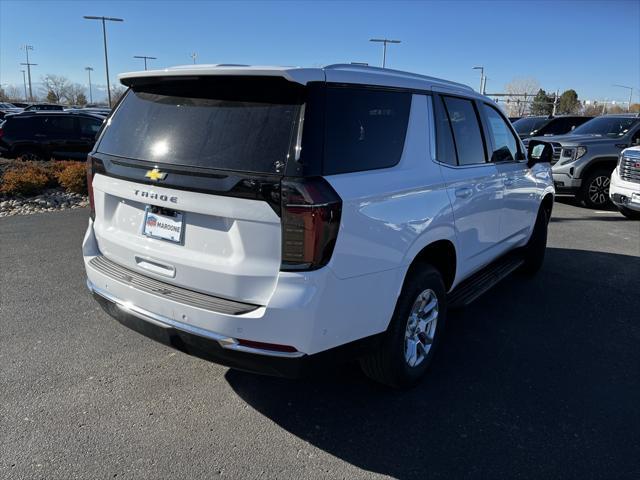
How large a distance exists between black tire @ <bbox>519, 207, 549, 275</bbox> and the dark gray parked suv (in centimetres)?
546

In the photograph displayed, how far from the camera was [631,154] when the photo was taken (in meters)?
9.01

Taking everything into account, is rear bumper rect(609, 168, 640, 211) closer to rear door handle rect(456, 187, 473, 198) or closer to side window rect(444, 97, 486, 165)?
side window rect(444, 97, 486, 165)

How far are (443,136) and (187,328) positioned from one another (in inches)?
83.2

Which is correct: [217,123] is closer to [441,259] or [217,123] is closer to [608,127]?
[441,259]

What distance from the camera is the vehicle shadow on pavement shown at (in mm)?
2738

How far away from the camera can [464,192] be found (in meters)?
3.65

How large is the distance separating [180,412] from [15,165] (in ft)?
34.1

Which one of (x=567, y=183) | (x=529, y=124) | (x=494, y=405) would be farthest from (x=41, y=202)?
(x=529, y=124)

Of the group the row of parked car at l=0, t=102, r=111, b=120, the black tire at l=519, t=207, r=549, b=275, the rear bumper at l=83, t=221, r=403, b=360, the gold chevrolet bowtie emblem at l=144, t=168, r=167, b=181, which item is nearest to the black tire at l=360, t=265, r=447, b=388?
the rear bumper at l=83, t=221, r=403, b=360

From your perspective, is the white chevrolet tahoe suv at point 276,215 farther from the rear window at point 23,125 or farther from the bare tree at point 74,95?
the bare tree at point 74,95

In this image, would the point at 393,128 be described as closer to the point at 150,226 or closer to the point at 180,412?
the point at 150,226

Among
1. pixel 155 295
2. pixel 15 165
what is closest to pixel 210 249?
pixel 155 295

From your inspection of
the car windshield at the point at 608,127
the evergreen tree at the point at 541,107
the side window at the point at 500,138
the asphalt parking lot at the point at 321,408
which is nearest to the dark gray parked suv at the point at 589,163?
the car windshield at the point at 608,127

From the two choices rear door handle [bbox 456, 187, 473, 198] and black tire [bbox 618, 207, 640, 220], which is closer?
rear door handle [bbox 456, 187, 473, 198]
